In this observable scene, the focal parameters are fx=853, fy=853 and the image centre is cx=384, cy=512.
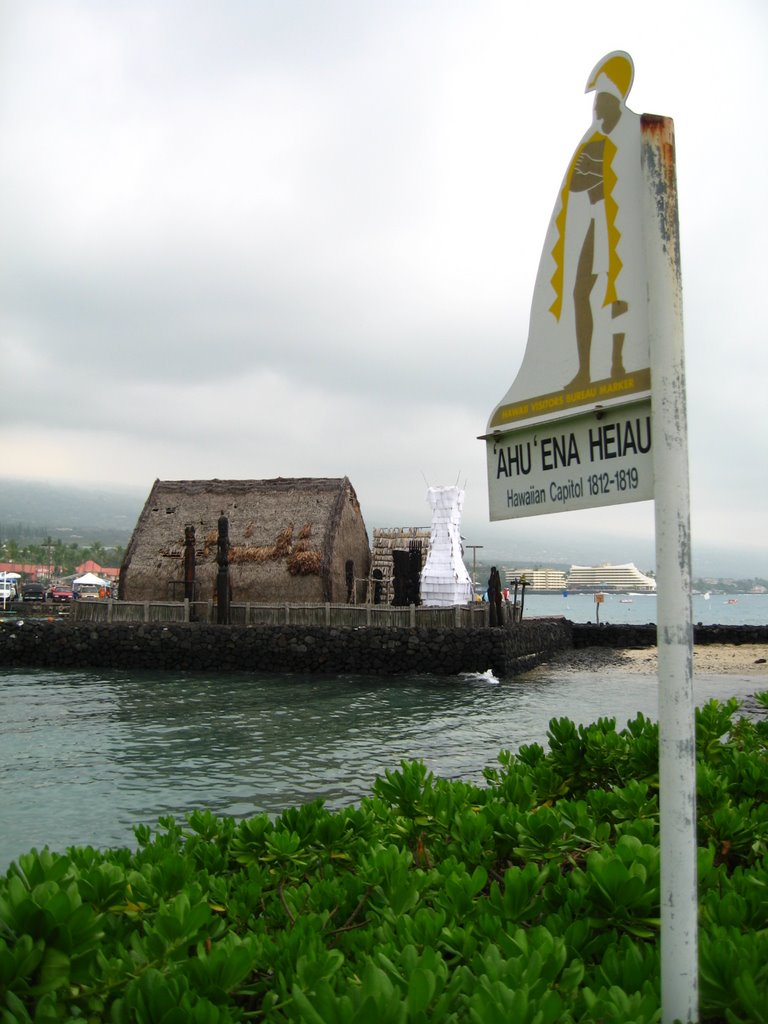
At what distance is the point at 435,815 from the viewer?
3.87 m

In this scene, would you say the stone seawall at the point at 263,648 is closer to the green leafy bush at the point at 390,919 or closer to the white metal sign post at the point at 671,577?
the green leafy bush at the point at 390,919

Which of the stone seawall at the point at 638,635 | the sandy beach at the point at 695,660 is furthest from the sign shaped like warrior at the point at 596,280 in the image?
the stone seawall at the point at 638,635

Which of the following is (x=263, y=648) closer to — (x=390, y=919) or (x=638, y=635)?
(x=638, y=635)

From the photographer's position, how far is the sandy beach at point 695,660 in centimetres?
3158

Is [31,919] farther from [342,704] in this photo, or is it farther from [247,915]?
[342,704]

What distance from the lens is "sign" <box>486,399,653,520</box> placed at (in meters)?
2.58

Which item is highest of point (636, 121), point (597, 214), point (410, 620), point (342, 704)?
point (636, 121)

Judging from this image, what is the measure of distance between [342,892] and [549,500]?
1.58 metres

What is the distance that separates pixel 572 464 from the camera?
2.81 m

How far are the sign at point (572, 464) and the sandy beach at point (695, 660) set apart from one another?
27.6 meters

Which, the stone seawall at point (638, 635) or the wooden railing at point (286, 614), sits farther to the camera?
the stone seawall at point (638, 635)

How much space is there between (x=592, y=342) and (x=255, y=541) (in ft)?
107

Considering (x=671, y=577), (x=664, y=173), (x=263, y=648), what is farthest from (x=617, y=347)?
(x=263, y=648)

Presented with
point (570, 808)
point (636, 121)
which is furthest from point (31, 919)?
point (636, 121)
